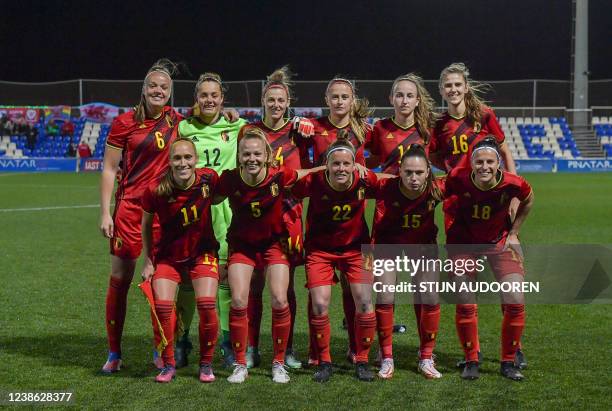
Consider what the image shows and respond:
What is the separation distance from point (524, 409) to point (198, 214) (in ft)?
7.46

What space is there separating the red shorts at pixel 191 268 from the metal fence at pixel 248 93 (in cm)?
2746

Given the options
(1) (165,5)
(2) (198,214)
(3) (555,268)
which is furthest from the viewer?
(1) (165,5)

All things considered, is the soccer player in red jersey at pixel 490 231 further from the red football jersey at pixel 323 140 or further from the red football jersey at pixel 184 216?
the red football jersey at pixel 184 216

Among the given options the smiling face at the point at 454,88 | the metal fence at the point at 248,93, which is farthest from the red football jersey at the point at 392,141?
the metal fence at the point at 248,93

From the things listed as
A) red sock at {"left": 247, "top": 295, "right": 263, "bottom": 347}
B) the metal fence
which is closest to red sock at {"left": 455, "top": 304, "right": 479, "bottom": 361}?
red sock at {"left": 247, "top": 295, "right": 263, "bottom": 347}

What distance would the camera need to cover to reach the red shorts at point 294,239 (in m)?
5.43

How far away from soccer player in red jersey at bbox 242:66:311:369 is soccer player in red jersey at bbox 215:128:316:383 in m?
0.17

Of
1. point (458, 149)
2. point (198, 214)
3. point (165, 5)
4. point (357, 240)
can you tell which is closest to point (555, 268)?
point (458, 149)

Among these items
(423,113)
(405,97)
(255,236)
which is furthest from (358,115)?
(255,236)

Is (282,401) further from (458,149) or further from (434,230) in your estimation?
(458,149)

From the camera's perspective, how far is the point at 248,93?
108ft

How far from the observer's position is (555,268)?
31.3 feet

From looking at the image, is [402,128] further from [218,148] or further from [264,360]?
[264,360]

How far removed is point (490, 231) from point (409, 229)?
527 millimetres
